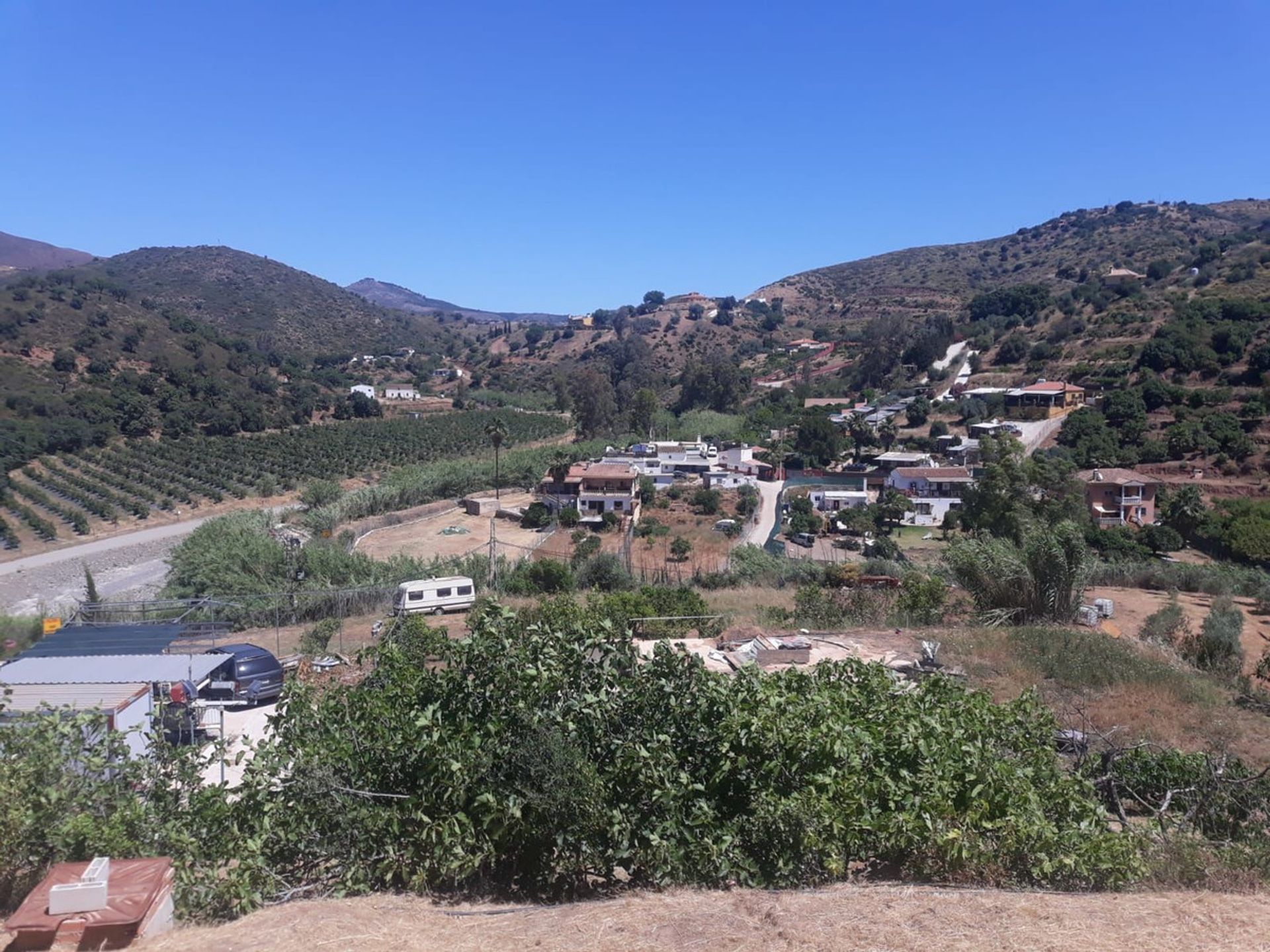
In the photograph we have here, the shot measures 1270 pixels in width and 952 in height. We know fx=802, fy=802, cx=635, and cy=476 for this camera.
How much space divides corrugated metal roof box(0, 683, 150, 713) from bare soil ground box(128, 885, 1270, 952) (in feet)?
15.2

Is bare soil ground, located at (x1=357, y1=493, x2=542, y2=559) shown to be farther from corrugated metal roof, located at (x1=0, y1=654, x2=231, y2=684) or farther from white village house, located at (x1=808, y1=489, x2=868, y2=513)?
corrugated metal roof, located at (x1=0, y1=654, x2=231, y2=684)

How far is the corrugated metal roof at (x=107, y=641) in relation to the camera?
1140 centimetres

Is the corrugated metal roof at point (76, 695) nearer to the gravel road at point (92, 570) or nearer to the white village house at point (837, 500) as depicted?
the gravel road at point (92, 570)

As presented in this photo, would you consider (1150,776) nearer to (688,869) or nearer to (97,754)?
(688,869)

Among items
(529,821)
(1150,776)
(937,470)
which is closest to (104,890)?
(529,821)

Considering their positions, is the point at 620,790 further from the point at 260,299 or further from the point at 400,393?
the point at 260,299

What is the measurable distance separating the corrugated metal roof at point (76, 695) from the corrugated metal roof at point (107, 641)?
218 cm

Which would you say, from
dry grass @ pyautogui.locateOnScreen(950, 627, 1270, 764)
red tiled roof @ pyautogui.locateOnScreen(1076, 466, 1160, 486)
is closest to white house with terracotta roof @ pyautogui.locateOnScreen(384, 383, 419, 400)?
red tiled roof @ pyautogui.locateOnScreen(1076, 466, 1160, 486)

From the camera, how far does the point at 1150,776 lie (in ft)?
25.5

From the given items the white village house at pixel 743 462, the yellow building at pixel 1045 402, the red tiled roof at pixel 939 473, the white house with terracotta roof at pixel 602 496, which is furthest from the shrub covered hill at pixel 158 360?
the yellow building at pixel 1045 402

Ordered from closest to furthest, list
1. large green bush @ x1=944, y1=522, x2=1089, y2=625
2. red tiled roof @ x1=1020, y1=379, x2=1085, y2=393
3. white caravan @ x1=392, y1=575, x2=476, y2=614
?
large green bush @ x1=944, y1=522, x2=1089, y2=625
white caravan @ x1=392, y1=575, x2=476, y2=614
red tiled roof @ x1=1020, y1=379, x2=1085, y2=393

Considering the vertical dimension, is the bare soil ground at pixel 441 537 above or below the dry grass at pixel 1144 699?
below

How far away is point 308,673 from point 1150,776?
38.3 feet

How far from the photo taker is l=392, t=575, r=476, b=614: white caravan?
19609 mm
